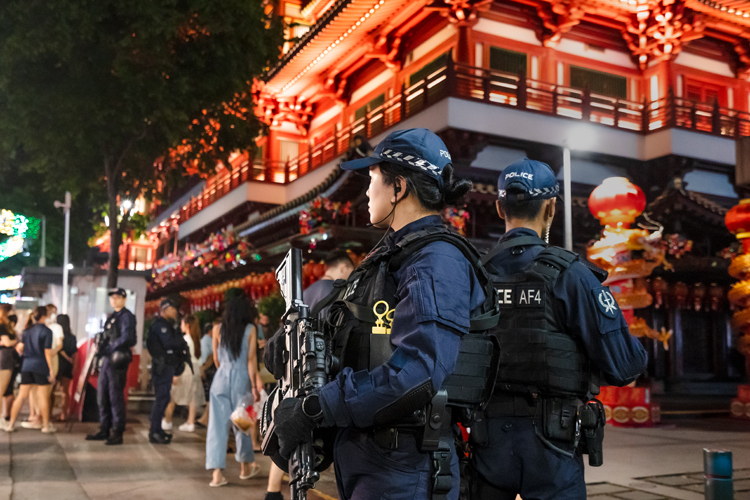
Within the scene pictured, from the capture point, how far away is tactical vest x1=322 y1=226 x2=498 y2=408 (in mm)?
2428

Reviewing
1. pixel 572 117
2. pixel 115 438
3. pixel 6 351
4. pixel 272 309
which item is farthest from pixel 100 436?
pixel 572 117

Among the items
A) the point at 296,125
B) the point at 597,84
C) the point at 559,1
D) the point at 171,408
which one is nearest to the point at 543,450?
the point at 171,408

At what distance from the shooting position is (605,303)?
10.3ft

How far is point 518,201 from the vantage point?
3566 millimetres

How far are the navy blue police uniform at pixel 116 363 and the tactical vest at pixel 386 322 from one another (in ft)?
27.3

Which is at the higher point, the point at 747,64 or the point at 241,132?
the point at 747,64

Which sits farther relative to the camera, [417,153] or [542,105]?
[542,105]

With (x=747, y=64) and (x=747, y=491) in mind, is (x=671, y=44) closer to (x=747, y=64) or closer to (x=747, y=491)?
(x=747, y=64)

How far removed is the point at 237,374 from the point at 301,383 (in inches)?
213

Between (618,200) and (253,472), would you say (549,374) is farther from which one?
(618,200)

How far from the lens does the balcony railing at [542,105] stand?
16422mm

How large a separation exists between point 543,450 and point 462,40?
16.0 meters

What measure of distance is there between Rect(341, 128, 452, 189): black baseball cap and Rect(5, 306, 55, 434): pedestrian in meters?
10.6

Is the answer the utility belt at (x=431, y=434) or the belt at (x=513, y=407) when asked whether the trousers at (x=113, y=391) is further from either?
the utility belt at (x=431, y=434)
